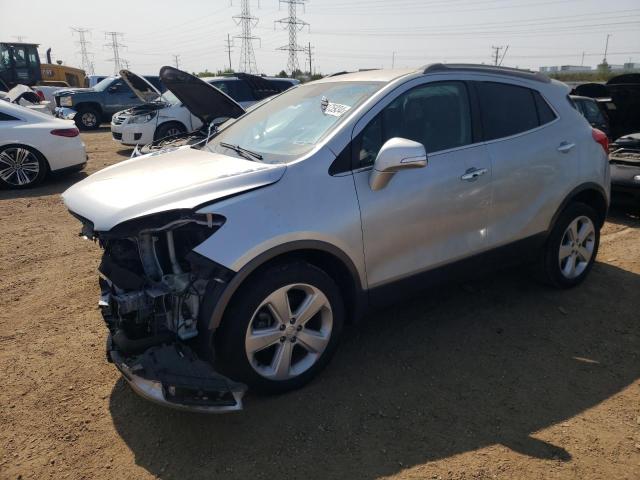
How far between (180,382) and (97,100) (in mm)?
18079

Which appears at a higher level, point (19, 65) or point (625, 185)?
point (19, 65)

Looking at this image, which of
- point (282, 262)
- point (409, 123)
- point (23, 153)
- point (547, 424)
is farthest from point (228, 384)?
point (23, 153)

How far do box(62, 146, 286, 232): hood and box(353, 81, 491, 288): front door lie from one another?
66 centimetres

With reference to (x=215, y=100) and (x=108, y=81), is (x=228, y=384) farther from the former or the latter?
(x=108, y=81)

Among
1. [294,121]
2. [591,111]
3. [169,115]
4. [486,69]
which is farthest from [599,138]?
[169,115]

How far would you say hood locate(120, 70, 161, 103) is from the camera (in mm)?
8523

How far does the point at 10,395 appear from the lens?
3.07 m

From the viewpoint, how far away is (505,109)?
386 centimetres

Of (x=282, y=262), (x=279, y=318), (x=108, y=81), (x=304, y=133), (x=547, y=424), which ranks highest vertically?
(x=108, y=81)

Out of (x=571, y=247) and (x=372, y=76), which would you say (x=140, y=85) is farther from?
(x=571, y=247)

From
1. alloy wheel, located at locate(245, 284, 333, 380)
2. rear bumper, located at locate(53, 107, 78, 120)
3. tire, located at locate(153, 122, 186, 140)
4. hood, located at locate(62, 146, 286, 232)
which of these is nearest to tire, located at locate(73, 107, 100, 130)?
rear bumper, located at locate(53, 107, 78, 120)

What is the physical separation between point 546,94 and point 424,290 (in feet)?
Answer: 6.68

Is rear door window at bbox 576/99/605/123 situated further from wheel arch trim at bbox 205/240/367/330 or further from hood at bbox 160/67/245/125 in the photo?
wheel arch trim at bbox 205/240/367/330

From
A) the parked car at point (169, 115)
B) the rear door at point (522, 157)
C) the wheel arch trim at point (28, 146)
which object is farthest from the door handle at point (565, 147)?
the wheel arch trim at point (28, 146)
